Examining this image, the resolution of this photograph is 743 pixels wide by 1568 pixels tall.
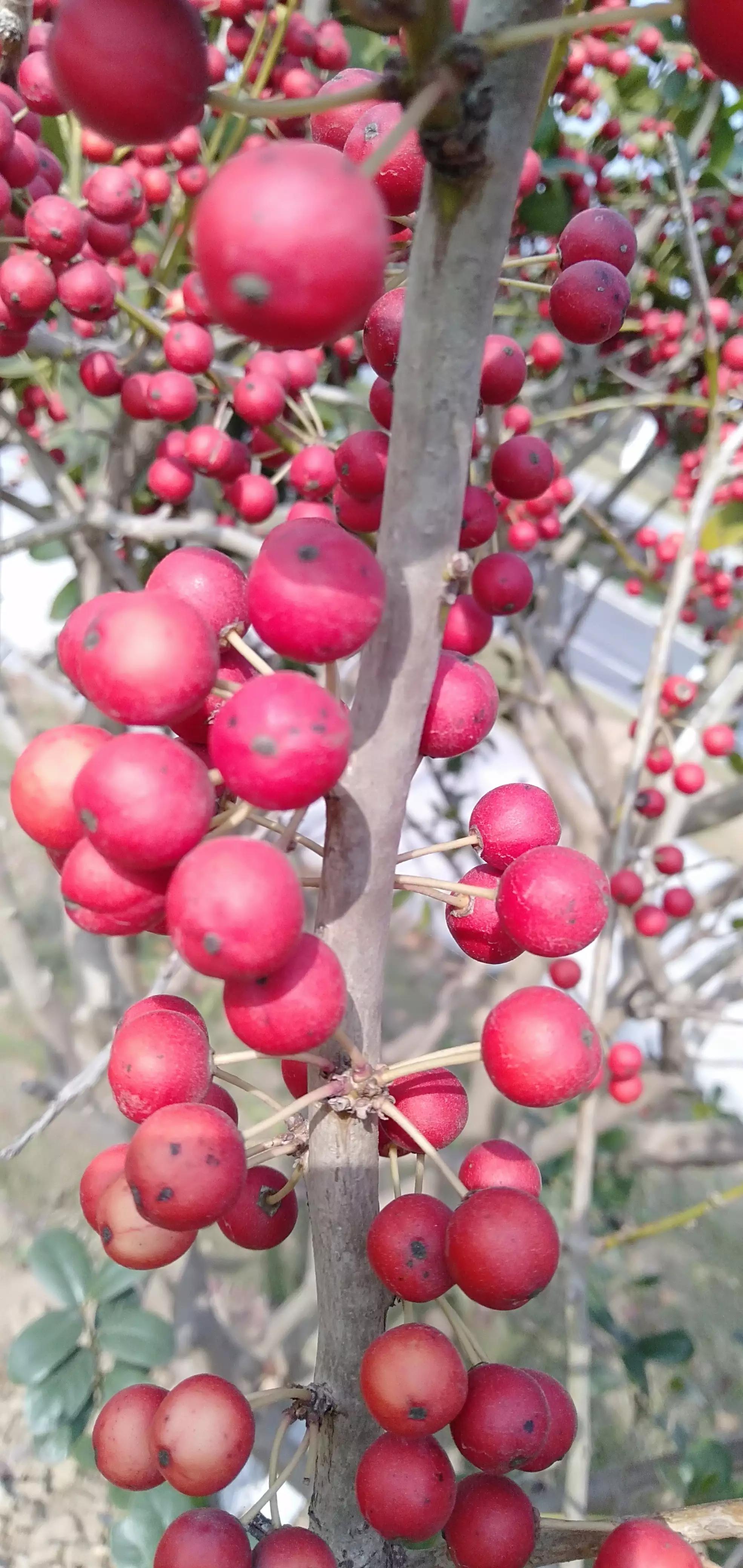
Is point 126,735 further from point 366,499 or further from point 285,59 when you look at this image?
point 285,59

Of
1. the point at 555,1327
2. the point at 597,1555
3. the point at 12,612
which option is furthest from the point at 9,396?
the point at 12,612

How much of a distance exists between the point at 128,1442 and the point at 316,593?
0.61 m

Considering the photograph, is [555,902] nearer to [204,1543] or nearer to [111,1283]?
[204,1543]

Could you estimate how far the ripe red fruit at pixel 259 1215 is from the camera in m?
0.74

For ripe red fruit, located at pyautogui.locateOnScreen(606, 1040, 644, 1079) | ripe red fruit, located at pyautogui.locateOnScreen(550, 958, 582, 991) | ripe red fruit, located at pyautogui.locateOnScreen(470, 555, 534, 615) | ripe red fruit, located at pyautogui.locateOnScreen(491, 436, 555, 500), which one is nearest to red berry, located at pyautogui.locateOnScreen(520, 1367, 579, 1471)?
ripe red fruit, located at pyautogui.locateOnScreen(470, 555, 534, 615)

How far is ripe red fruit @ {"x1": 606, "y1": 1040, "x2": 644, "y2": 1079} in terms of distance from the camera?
2189 mm

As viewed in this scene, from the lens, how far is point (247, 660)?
696 mm

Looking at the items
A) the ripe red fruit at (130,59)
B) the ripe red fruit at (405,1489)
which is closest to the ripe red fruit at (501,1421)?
the ripe red fruit at (405,1489)

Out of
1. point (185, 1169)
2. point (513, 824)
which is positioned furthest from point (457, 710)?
point (185, 1169)

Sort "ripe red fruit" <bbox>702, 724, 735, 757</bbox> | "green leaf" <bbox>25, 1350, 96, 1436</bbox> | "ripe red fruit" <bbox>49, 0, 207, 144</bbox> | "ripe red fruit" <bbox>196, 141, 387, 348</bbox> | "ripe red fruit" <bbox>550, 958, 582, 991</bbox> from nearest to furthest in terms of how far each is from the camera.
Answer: "ripe red fruit" <bbox>196, 141, 387, 348</bbox>, "ripe red fruit" <bbox>49, 0, 207, 144</bbox>, "green leaf" <bbox>25, 1350, 96, 1436</bbox>, "ripe red fruit" <bbox>550, 958, 582, 991</bbox>, "ripe red fruit" <bbox>702, 724, 735, 757</bbox>

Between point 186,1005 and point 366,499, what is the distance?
40 centimetres

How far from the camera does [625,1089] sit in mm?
2201

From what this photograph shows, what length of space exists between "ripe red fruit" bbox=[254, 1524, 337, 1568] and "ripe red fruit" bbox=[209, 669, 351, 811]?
488 mm

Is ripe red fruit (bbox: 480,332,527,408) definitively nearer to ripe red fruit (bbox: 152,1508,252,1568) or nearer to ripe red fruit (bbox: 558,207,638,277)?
ripe red fruit (bbox: 558,207,638,277)
